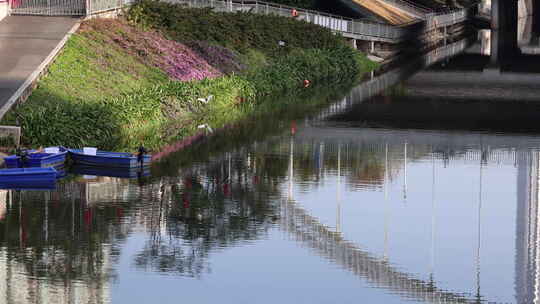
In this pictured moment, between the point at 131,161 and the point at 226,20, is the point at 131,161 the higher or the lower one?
the lower one

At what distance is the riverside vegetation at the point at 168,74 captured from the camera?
39.0 metres

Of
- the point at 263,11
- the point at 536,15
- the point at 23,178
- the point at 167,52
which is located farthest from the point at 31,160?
the point at 536,15

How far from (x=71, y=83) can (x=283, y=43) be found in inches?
909

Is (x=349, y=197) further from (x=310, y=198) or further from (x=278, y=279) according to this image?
(x=278, y=279)

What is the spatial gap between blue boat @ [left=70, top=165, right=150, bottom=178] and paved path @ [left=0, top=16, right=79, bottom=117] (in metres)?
4.50

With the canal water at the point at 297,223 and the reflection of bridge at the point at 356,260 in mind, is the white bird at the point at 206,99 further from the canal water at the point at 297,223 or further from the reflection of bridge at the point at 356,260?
the reflection of bridge at the point at 356,260

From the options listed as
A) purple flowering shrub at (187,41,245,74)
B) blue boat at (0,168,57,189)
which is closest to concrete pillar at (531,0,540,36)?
purple flowering shrub at (187,41,245,74)

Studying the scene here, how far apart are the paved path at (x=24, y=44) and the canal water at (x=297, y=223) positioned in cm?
627

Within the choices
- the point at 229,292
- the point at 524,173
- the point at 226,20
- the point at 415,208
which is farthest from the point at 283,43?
the point at 229,292

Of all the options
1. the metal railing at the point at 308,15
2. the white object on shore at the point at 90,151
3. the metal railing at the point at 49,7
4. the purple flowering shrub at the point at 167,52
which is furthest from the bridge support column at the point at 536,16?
the white object on shore at the point at 90,151

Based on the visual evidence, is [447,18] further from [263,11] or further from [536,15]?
[263,11]

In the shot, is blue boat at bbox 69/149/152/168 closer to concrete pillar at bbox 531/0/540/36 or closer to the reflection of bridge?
the reflection of bridge

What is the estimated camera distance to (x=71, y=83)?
43.5m

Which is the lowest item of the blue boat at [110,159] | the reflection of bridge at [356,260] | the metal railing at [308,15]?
the reflection of bridge at [356,260]
